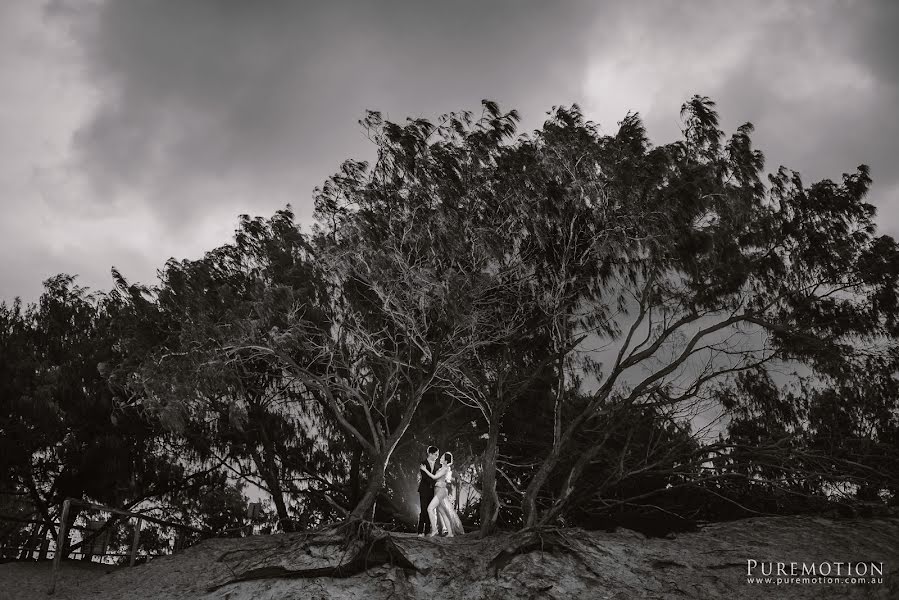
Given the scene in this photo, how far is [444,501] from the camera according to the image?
898 centimetres

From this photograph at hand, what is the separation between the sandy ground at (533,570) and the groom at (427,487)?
693 mm

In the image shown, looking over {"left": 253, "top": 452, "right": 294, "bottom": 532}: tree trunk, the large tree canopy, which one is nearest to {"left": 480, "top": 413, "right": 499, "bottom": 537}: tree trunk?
the large tree canopy

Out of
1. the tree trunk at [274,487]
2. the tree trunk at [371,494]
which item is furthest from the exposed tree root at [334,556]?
the tree trunk at [274,487]

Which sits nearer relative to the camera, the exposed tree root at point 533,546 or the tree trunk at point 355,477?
the exposed tree root at point 533,546

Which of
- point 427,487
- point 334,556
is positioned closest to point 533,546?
point 427,487

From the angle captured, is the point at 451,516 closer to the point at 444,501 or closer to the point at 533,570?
the point at 444,501

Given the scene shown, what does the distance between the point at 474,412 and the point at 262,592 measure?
19.1 ft

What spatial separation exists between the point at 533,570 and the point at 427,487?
2.28 m

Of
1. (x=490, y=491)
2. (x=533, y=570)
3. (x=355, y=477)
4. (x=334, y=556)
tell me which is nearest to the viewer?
(x=533, y=570)

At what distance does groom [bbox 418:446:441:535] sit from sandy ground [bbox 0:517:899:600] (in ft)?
2.27

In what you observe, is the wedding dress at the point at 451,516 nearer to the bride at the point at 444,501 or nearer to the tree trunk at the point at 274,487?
the bride at the point at 444,501

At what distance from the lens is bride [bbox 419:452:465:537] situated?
8.75 meters

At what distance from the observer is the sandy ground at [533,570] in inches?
270

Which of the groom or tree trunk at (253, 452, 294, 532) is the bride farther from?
tree trunk at (253, 452, 294, 532)
